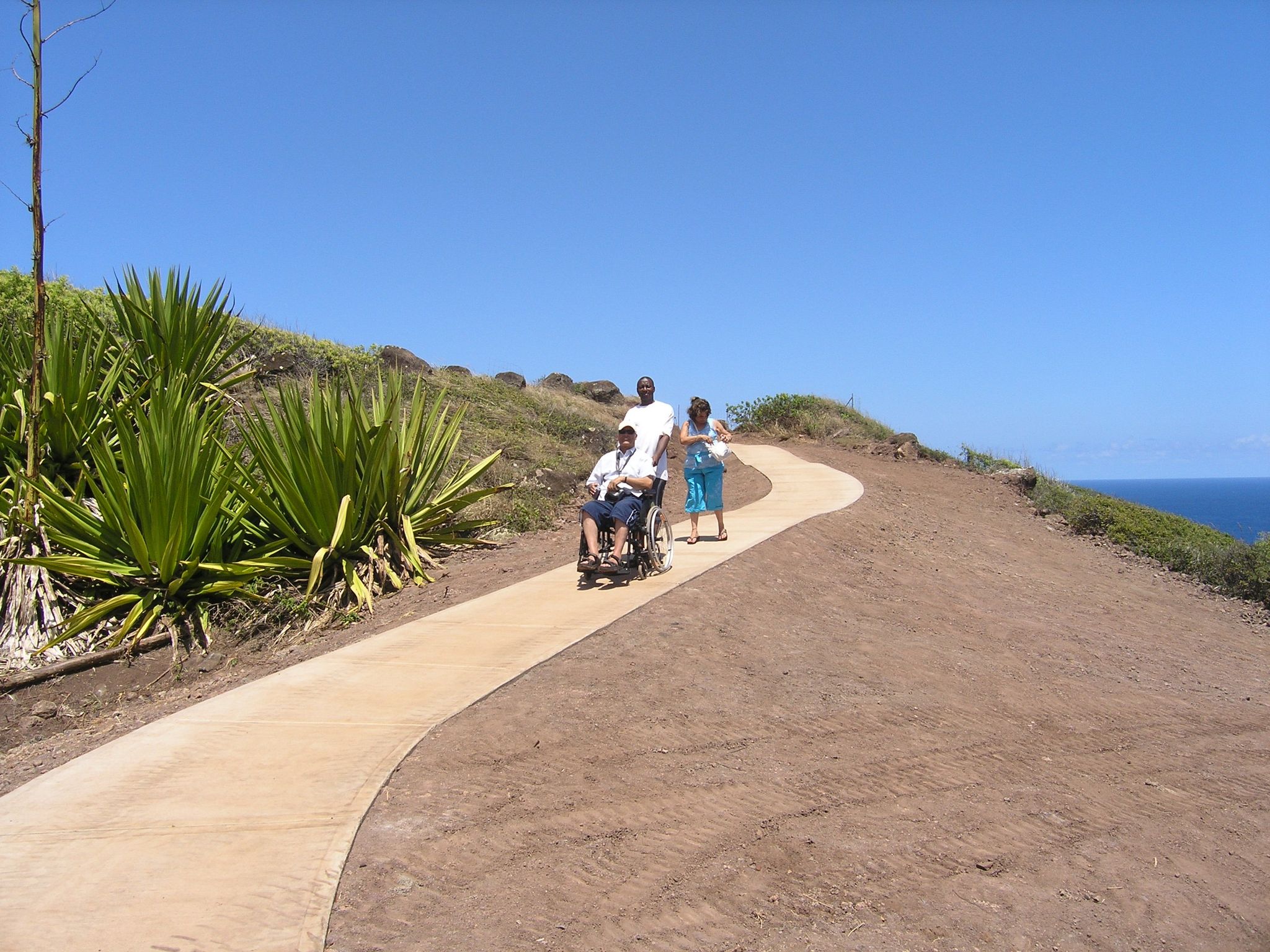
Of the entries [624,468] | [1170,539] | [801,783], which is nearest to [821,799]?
[801,783]

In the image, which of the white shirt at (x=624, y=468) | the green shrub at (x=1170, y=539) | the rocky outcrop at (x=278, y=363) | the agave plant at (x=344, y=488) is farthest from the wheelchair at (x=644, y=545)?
the rocky outcrop at (x=278, y=363)

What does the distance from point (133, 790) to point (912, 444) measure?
751 inches

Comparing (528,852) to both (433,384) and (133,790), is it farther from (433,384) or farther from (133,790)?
(433,384)

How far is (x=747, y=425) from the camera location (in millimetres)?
26797

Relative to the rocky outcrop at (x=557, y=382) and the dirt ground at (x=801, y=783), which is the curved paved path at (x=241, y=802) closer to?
the dirt ground at (x=801, y=783)

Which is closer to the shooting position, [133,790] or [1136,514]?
[133,790]

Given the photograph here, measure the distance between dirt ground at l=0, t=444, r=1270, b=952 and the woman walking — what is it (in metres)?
1.76

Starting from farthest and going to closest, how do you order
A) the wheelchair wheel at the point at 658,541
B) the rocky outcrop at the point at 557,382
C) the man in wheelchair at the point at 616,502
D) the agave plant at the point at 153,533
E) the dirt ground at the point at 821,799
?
the rocky outcrop at the point at 557,382 → the wheelchair wheel at the point at 658,541 → the man in wheelchair at the point at 616,502 → the agave plant at the point at 153,533 → the dirt ground at the point at 821,799

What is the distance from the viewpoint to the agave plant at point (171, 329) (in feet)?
35.2

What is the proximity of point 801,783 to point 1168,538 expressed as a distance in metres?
12.0

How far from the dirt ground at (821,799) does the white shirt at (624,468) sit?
118cm

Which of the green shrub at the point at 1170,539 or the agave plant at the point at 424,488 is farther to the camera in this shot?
the green shrub at the point at 1170,539

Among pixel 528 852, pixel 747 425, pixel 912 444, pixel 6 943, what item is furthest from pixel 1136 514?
pixel 6 943

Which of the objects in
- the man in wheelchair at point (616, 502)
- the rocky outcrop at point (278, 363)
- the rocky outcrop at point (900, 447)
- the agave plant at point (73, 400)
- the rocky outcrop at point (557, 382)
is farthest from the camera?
the rocky outcrop at point (557, 382)
